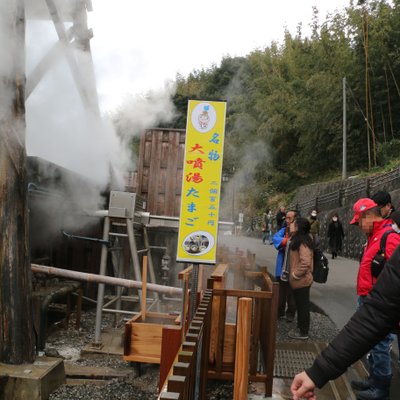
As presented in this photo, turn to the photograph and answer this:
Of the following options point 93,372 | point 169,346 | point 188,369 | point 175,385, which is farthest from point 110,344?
point 175,385

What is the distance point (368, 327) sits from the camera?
5.56 ft

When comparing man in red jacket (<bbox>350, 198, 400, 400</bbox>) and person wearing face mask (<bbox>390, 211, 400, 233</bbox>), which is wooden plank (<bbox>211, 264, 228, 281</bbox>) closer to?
man in red jacket (<bbox>350, 198, 400, 400</bbox>)

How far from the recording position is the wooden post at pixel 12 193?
165 inches

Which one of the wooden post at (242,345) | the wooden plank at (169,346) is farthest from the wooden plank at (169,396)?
the wooden plank at (169,346)

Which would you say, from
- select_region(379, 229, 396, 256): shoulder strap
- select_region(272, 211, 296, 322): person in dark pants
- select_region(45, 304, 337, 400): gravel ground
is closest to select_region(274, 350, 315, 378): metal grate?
select_region(45, 304, 337, 400): gravel ground

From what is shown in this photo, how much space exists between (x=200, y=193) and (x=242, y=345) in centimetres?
151

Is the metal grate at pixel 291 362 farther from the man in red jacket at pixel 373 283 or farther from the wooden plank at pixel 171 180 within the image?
the wooden plank at pixel 171 180

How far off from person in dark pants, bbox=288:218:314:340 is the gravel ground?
0.31 metres

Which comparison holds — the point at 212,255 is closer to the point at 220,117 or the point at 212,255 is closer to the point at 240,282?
the point at 220,117

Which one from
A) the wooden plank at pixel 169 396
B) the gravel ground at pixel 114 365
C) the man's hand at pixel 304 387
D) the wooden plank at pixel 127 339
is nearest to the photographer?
the wooden plank at pixel 169 396

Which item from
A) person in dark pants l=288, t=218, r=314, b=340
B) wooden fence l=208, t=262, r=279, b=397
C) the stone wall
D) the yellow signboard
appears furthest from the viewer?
the stone wall

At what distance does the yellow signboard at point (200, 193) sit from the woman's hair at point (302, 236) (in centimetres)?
188

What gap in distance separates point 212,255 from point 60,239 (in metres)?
4.27

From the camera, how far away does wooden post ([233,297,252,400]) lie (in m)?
2.77
